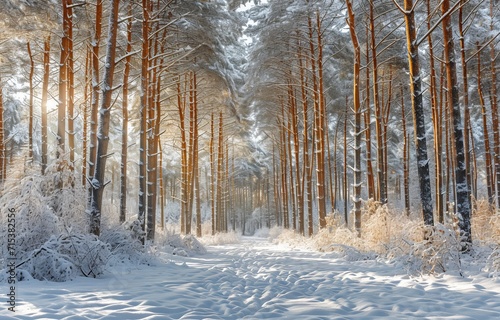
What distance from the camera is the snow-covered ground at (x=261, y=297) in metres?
3.27

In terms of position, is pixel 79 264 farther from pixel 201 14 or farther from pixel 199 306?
pixel 201 14

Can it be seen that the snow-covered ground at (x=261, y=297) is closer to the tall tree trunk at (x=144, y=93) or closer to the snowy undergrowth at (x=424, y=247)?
the snowy undergrowth at (x=424, y=247)

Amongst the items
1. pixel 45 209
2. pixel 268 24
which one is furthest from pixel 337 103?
pixel 45 209

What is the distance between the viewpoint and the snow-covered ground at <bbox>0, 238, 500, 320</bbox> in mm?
3270

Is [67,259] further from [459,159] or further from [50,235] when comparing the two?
[459,159]

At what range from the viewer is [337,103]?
18422 millimetres

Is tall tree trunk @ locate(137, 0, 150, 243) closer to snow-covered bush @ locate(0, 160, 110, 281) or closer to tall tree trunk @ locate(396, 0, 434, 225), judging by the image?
snow-covered bush @ locate(0, 160, 110, 281)

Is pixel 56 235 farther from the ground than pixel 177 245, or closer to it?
farther from the ground

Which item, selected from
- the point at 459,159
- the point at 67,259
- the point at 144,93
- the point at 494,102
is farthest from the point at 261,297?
the point at 494,102

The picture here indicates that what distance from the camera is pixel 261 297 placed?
14.1ft

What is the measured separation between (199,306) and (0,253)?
298 cm

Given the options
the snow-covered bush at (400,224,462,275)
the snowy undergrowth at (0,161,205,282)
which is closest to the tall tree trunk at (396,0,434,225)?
the snow-covered bush at (400,224,462,275)

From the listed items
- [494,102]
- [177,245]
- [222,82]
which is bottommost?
[177,245]

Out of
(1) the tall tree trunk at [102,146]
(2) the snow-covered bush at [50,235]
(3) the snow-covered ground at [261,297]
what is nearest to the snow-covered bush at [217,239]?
(1) the tall tree trunk at [102,146]
